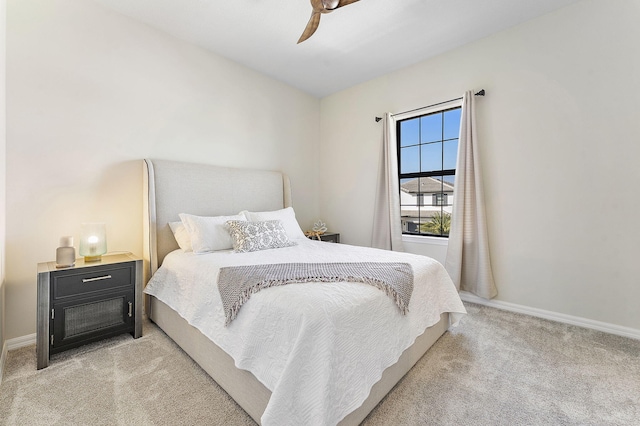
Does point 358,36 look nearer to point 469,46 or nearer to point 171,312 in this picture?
point 469,46

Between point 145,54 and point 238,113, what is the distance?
1.05 metres

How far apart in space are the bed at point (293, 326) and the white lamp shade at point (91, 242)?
1.31ft

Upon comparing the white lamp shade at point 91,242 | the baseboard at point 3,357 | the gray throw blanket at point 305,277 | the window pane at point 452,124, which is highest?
the window pane at point 452,124

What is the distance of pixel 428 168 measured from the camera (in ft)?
11.5

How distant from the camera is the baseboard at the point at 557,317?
2277 millimetres

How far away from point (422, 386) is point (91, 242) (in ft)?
8.27

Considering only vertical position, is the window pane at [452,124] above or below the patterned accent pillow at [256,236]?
above

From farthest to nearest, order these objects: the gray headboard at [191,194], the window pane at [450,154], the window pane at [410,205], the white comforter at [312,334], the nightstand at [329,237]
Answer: the nightstand at [329,237] → the window pane at [410,205] → the window pane at [450,154] → the gray headboard at [191,194] → the white comforter at [312,334]

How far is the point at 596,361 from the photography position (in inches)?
75.0

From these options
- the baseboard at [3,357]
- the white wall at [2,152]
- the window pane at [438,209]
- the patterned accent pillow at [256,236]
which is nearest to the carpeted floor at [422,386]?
the baseboard at [3,357]

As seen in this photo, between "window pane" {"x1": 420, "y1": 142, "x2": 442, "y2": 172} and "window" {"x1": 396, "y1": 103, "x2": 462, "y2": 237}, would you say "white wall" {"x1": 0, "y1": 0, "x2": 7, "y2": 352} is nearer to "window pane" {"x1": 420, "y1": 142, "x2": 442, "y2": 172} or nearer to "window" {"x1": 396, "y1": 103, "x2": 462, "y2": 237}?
"window" {"x1": 396, "y1": 103, "x2": 462, "y2": 237}

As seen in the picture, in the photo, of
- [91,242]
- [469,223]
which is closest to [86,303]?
[91,242]

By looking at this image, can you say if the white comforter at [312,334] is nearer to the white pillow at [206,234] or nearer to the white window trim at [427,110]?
the white pillow at [206,234]

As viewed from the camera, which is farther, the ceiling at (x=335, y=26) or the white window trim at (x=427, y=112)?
the white window trim at (x=427, y=112)
